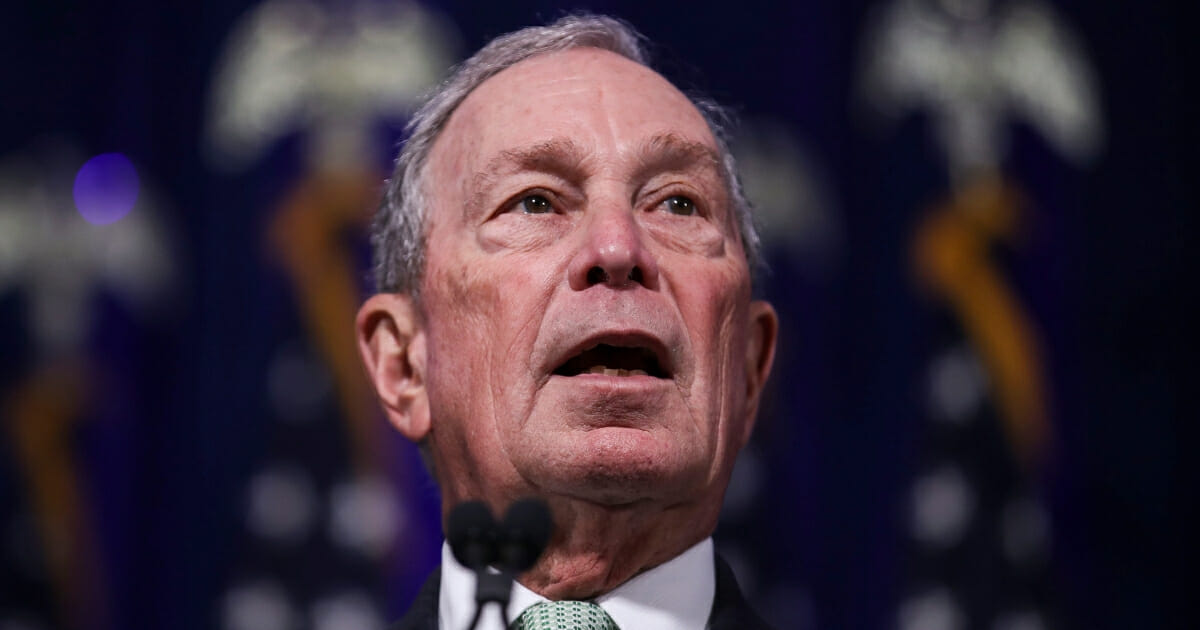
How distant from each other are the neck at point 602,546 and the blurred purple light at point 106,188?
2.59 m

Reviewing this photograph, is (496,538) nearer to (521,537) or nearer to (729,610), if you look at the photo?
(521,537)

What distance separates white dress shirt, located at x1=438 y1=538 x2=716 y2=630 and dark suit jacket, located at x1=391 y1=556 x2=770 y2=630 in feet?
0.06

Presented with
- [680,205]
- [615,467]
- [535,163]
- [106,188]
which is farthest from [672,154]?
[106,188]

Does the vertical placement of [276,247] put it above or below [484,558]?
below

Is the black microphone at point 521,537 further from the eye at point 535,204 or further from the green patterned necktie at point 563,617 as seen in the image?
the eye at point 535,204

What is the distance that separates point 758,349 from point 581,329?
44cm

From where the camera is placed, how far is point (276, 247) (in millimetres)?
3689

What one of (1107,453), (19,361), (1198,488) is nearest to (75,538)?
(19,361)

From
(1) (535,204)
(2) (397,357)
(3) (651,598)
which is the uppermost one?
(1) (535,204)

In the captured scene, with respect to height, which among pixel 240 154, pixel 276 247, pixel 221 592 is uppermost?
pixel 240 154

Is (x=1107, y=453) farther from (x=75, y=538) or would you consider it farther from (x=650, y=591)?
(x=75, y=538)

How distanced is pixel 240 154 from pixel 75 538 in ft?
4.01

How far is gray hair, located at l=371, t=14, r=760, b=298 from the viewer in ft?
6.08

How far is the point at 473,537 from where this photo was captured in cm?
122
